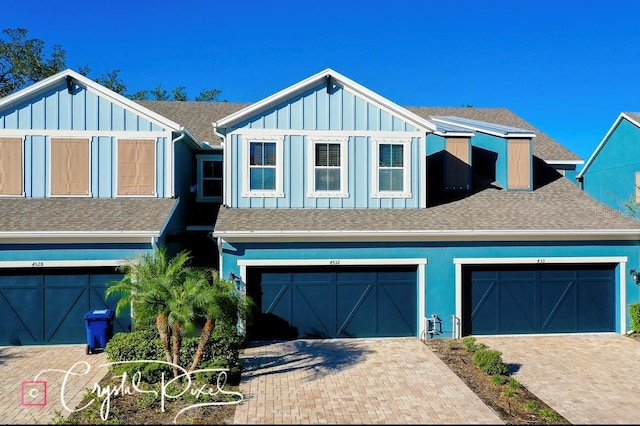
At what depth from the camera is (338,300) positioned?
13008 mm

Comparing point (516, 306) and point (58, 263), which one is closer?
point (58, 263)

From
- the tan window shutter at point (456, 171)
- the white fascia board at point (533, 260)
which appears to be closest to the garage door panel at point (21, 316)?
the white fascia board at point (533, 260)

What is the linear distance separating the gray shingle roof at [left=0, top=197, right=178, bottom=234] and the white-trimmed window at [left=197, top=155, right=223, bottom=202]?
2.96 metres

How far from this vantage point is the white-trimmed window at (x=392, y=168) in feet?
46.7

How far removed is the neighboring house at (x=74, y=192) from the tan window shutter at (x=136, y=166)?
27mm

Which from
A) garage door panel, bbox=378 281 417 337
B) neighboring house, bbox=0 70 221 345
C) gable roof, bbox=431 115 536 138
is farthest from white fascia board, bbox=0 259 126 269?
gable roof, bbox=431 115 536 138

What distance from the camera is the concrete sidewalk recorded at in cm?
835

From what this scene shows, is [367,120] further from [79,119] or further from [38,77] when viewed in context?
[38,77]

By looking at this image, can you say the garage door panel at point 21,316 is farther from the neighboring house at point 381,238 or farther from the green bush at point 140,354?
the neighboring house at point 381,238

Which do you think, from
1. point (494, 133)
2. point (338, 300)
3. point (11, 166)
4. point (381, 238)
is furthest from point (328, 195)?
point (11, 166)

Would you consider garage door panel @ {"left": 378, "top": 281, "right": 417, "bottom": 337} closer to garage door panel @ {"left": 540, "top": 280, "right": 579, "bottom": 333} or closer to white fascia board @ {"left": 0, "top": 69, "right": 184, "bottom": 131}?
garage door panel @ {"left": 540, "top": 280, "right": 579, "bottom": 333}

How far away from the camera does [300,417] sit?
805 centimetres

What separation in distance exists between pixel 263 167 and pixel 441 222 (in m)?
5.08

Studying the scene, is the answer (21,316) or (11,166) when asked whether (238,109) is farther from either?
(21,316)
